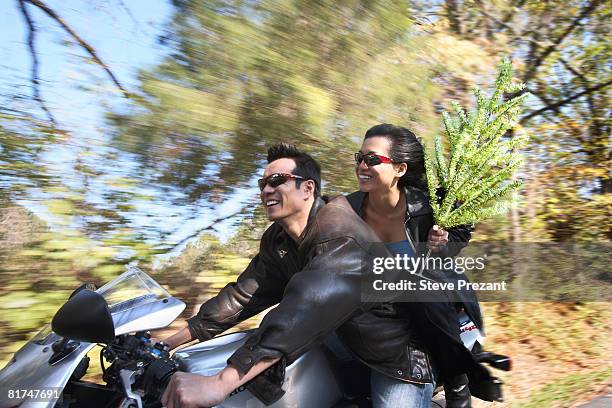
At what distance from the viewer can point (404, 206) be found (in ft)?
9.29

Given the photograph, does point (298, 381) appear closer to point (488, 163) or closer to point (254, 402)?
point (254, 402)

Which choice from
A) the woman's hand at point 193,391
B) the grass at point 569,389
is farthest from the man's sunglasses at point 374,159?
the grass at point 569,389

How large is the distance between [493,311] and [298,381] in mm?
4850

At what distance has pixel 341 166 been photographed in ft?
18.2

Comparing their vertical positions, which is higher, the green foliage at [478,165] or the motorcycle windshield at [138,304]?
the green foliage at [478,165]

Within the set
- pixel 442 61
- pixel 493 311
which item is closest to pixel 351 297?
pixel 493 311

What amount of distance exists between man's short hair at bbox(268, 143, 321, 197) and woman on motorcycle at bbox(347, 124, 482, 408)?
1.54 ft

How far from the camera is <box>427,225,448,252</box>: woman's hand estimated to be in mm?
2576

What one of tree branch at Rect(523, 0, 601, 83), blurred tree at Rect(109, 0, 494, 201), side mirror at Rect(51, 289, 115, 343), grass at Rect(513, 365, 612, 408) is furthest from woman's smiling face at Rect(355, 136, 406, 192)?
tree branch at Rect(523, 0, 601, 83)

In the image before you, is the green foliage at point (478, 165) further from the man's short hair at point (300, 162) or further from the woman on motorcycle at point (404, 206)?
the man's short hair at point (300, 162)

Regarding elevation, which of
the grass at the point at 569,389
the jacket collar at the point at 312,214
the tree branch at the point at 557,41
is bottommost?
the grass at the point at 569,389

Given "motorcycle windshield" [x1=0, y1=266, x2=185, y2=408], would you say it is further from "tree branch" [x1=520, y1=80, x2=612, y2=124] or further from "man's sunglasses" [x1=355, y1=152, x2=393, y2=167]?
"tree branch" [x1=520, y1=80, x2=612, y2=124]

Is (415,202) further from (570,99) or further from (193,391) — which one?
(570,99)

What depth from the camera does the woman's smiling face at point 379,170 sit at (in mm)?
2770
